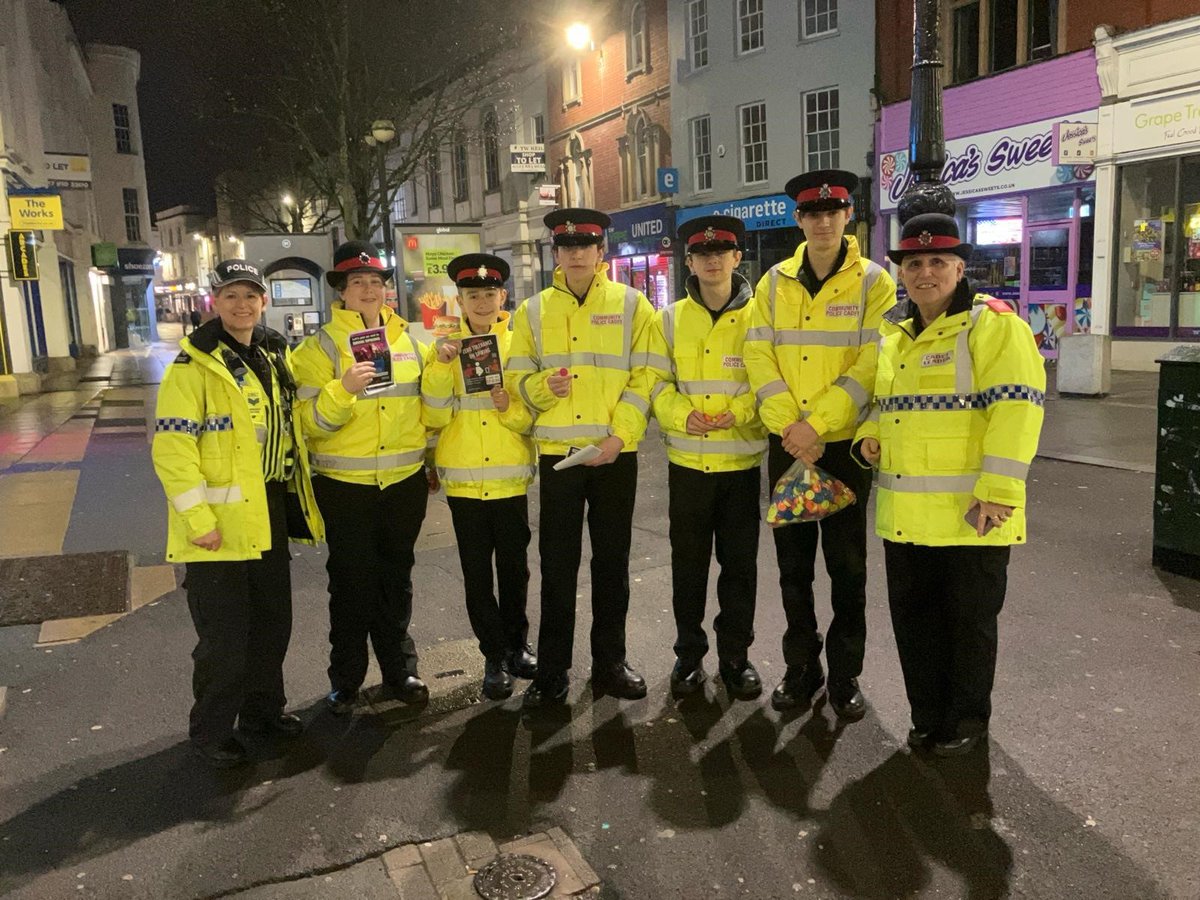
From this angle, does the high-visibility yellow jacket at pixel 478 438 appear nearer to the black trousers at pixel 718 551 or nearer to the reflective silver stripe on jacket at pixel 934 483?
the black trousers at pixel 718 551

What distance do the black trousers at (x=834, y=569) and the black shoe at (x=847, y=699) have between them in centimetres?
3

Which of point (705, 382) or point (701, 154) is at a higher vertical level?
point (701, 154)

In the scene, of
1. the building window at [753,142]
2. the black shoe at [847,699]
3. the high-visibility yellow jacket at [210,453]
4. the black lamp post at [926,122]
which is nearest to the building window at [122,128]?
the building window at [753,142]

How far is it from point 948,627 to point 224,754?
3.01 m

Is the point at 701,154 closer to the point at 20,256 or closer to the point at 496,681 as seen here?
the point at 20,256

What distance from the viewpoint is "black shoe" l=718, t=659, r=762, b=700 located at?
442 cm

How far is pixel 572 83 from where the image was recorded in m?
29.5

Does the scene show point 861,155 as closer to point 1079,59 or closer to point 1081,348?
point 1079,59

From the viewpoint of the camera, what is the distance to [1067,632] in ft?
16.5

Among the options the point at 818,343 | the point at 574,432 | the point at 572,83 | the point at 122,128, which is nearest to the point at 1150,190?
the point at 818,343

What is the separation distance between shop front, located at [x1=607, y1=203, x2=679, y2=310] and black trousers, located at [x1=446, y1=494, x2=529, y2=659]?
21027mm

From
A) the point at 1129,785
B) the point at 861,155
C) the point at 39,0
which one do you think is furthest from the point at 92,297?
the point at 1129,785

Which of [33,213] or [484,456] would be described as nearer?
[484,456]

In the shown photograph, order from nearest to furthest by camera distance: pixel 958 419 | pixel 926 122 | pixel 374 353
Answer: pixel 958 419
pixel 374 353
pixel 926 122
